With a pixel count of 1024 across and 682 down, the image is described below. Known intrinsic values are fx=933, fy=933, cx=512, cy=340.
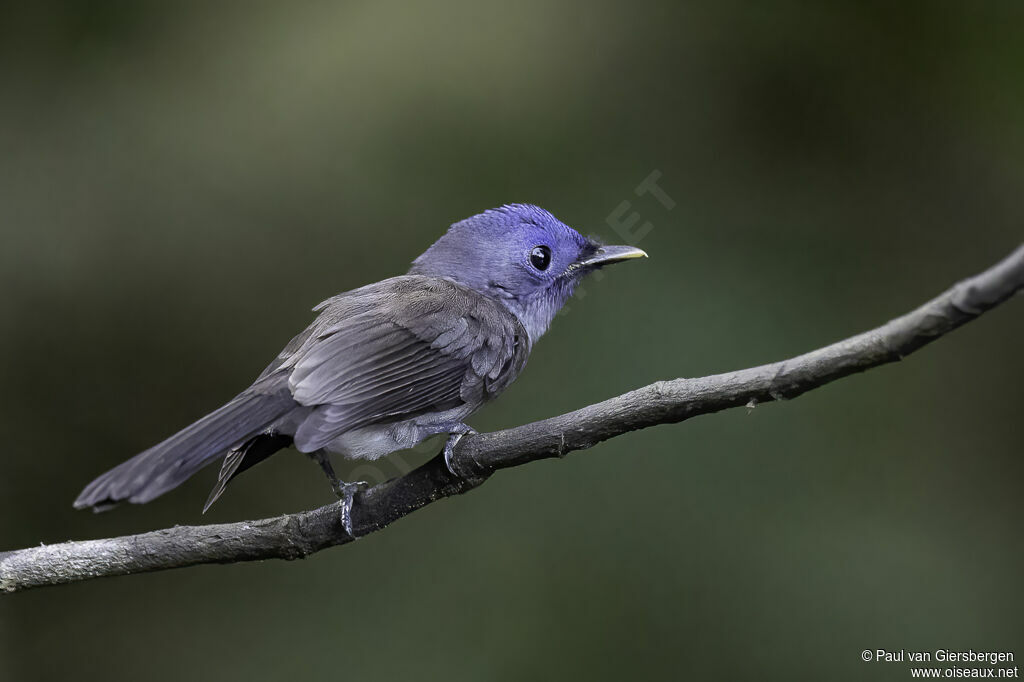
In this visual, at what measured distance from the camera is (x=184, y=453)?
192cm

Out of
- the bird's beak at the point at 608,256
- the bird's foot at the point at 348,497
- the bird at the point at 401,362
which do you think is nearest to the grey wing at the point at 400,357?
the bird at the point at 401,362

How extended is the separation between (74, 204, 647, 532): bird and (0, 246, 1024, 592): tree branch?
0.07 m

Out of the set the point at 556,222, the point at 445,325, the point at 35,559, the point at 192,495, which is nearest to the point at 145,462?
the point at 35,559

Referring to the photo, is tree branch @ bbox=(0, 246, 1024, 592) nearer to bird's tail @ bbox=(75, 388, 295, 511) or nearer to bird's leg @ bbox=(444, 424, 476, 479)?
bird's leg @ bbox=(444, 424, 476, 479)

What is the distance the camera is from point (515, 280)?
9.07 ft

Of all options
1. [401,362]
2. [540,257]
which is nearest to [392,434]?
[401,362]

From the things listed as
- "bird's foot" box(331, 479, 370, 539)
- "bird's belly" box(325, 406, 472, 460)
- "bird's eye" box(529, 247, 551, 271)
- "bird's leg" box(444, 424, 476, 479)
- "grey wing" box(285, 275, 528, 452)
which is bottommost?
"bird's foot" box(331, 479, 370, 539)

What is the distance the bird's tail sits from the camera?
183cm

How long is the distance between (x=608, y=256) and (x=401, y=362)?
860mm

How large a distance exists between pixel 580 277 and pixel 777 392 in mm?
1360

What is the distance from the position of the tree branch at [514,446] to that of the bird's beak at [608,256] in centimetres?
103

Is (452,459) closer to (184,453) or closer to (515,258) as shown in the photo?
(184,453)

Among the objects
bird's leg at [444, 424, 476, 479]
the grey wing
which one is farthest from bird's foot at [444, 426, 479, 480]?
the grey wing

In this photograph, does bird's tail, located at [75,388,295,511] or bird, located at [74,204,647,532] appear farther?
bird, located at [74,204,647,532]
